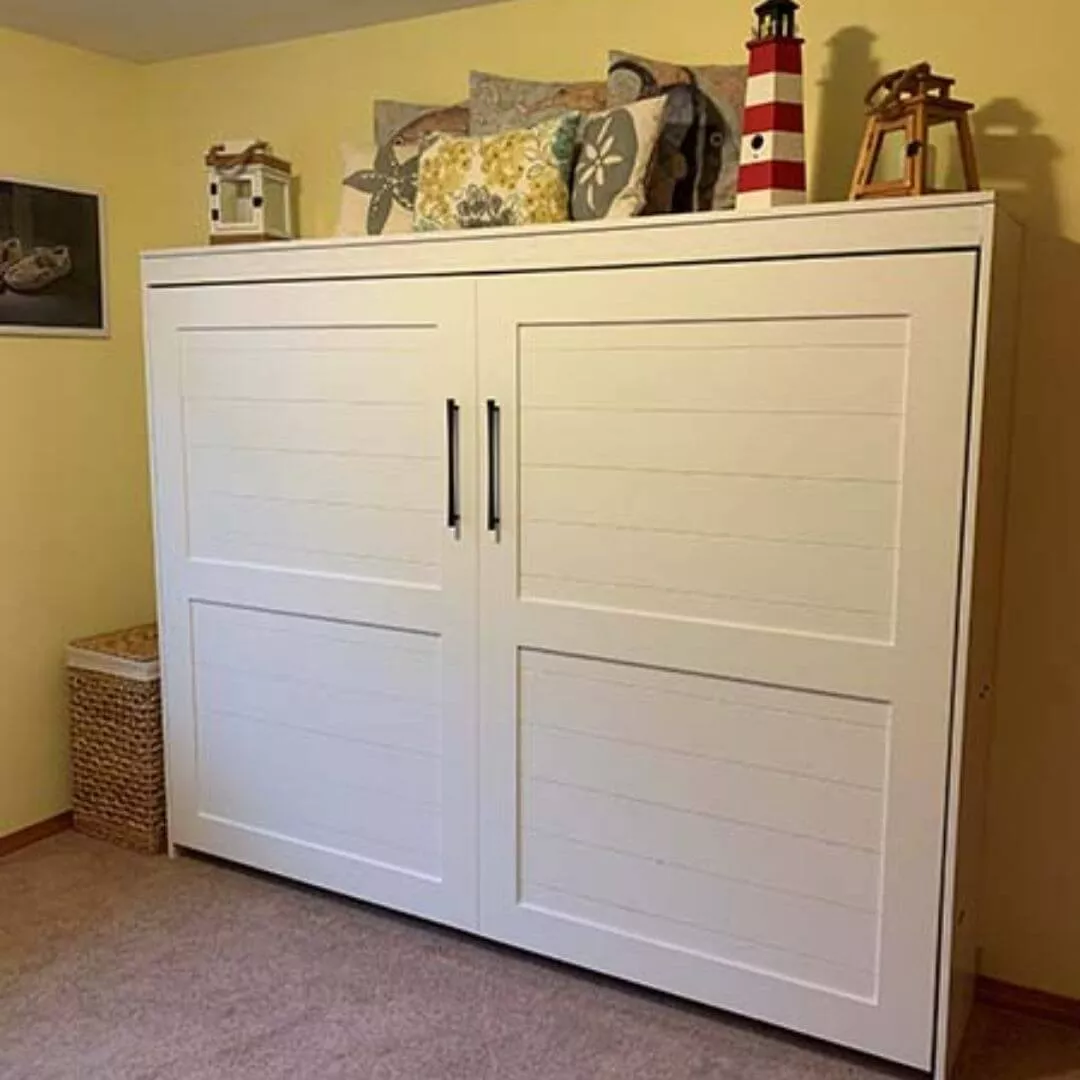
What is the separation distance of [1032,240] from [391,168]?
148 cm

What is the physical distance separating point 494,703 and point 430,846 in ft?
1.33

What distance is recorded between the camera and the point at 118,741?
10.4ft

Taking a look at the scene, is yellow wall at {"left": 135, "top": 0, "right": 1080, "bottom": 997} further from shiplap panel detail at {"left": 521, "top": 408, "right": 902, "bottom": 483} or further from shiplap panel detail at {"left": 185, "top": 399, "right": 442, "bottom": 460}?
shiplap panel detail at {"left": 185, "top": 399, "right": 442, "bottom": 460}

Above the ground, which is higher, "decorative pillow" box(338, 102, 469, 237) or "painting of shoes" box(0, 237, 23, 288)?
"decorative pillow" box(338, 102, 469, 237)

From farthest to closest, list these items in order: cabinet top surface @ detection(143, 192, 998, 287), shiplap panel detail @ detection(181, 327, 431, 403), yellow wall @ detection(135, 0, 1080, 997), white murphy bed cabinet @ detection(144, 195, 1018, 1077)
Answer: shiplap panel detail @ detection(181, 327, 431, 403), yellow wall @ detection(135, 0, 1080, 997), white murphy bed cabinet @ detection(144, 195, 1018, 1077), cabinet top surface @ detection(143, 192, 998, 287)

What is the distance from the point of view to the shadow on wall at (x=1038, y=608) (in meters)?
2.30

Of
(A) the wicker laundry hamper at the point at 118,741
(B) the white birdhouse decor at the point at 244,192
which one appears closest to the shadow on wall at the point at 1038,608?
(B) the white birdhouse decor at the point at 244,192

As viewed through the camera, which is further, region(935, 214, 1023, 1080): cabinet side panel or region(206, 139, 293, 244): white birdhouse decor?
region(206, 139, 293, 244): white birdhouse decor

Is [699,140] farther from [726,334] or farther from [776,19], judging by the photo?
[726,334]

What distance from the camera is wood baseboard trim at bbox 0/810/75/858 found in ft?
10.4

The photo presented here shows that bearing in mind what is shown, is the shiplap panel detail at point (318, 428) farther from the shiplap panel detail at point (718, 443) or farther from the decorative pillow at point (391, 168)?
the decorative pillow at point (391, 168)

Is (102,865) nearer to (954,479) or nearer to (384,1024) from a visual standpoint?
(384,1024)

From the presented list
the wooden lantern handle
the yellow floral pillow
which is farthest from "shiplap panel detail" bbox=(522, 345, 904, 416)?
the wooden lantern handle

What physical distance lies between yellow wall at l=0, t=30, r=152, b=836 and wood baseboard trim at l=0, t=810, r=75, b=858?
0.02 m
